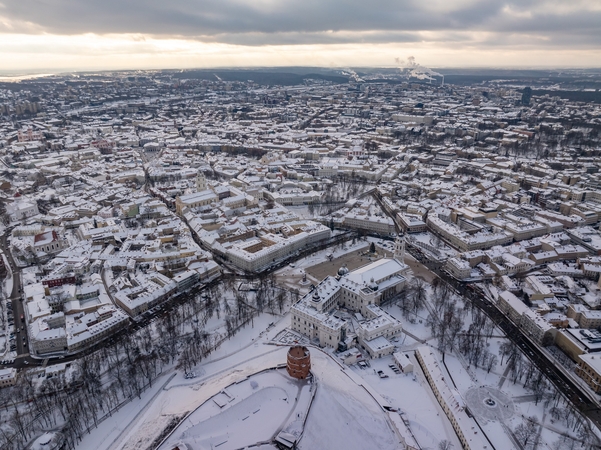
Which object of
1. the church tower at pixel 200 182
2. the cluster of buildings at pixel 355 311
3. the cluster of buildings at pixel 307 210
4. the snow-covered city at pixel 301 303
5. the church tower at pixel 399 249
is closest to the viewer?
the snow-covered city at pixel 301 303

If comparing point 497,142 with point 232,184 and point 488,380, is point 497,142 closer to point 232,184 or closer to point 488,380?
point 232,184

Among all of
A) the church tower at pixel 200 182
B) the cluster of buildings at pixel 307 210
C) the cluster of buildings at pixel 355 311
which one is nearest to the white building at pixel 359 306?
the cluster of buildings at pixel 355 311

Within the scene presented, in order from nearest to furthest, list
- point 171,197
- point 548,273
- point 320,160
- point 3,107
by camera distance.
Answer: point 548,273, point 171,197, point 320,160, point 3,107

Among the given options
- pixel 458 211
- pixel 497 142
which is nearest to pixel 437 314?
pixel 458 211

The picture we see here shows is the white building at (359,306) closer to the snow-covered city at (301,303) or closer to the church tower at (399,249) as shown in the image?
the snow-covered city at (301,303)

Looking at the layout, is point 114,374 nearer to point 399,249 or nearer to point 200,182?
point 399,249

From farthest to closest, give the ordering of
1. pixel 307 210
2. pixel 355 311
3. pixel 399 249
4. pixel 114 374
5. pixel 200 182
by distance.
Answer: pixel 200 182 → pixel 307 210 → pixel 399 249 → pixel 355 311 → pixel 114 374

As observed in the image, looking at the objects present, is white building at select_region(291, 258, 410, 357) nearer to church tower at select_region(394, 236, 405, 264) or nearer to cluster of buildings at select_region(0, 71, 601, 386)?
cluster of buildings at select_region(0, 71, 601, 386)

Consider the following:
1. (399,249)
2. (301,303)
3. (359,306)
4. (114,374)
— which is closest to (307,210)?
(399,249)
